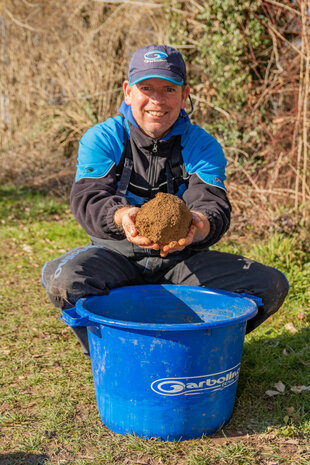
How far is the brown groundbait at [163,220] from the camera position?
2156 mm

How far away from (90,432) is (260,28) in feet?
15.4

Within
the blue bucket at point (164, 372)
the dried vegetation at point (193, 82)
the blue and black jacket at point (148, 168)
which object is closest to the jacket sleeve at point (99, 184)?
the blue and black jacket at point (148, 168)

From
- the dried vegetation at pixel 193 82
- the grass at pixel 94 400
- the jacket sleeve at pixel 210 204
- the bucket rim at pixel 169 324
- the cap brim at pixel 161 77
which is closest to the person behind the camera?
the bucket rim at pixel 169 324

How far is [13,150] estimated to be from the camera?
30.1 feet

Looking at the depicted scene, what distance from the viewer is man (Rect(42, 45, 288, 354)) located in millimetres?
2498

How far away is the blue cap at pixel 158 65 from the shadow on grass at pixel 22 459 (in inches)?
73.9

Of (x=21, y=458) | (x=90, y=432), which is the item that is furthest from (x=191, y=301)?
(x=21, y=458)

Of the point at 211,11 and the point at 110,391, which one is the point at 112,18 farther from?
the point at 110,391

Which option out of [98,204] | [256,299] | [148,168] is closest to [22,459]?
[98,204]

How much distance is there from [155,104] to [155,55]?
0.83ft

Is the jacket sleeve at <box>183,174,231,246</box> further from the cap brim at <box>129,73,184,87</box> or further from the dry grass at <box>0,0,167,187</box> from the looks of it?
the dry grass at <box>0,0,167,187</box>

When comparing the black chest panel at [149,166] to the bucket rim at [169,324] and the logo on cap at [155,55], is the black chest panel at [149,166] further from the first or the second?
the bucket rim at [169,324]

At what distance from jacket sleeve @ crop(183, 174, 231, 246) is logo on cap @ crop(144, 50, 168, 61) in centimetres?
65

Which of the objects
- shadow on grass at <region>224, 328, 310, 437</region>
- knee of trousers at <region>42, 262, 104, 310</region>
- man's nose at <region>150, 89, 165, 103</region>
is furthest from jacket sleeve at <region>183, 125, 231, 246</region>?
shadow on grass at <region>224, 328, 310, 437</region>
